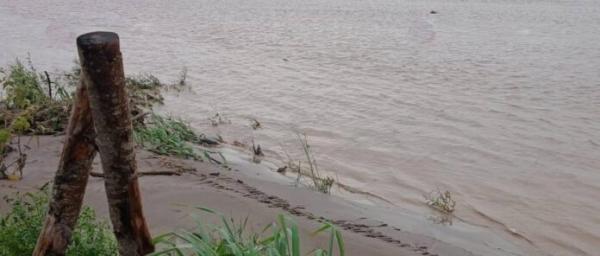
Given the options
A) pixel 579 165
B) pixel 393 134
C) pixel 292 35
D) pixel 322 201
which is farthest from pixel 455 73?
pixel 322 201

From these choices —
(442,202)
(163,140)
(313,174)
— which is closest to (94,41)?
(313,174)

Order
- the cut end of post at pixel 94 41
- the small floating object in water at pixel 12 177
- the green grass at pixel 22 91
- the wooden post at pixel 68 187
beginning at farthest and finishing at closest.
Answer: the green grass at pixel 22 91 < the small floating object in water at pixel 12 177 < the wooden post at pixel 68 187 < the cut end of post at pixel 94 41

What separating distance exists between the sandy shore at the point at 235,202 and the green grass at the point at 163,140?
227 millimetres

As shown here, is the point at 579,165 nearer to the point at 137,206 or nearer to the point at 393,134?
the point at 393,134

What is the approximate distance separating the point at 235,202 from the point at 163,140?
1593 millimetres

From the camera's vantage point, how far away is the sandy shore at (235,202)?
365cm

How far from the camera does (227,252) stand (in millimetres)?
2410

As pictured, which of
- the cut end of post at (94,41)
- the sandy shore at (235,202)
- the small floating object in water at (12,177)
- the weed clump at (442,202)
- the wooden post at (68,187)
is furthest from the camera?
the weed clump at (442,202)

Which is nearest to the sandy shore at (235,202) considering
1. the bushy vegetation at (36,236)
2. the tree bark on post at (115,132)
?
the bushy vegetation at (36,236)

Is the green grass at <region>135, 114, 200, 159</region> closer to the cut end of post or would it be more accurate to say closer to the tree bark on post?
the tree bark on post

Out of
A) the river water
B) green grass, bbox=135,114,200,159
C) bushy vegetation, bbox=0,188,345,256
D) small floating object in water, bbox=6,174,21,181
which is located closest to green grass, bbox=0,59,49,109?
green grass, bbox=135,114,200,159

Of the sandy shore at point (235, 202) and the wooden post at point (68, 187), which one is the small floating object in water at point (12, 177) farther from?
the wooden post at point (68, 187)

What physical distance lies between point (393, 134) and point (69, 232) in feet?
16.4

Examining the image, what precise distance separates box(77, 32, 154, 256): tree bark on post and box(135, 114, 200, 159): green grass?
2773 mm
